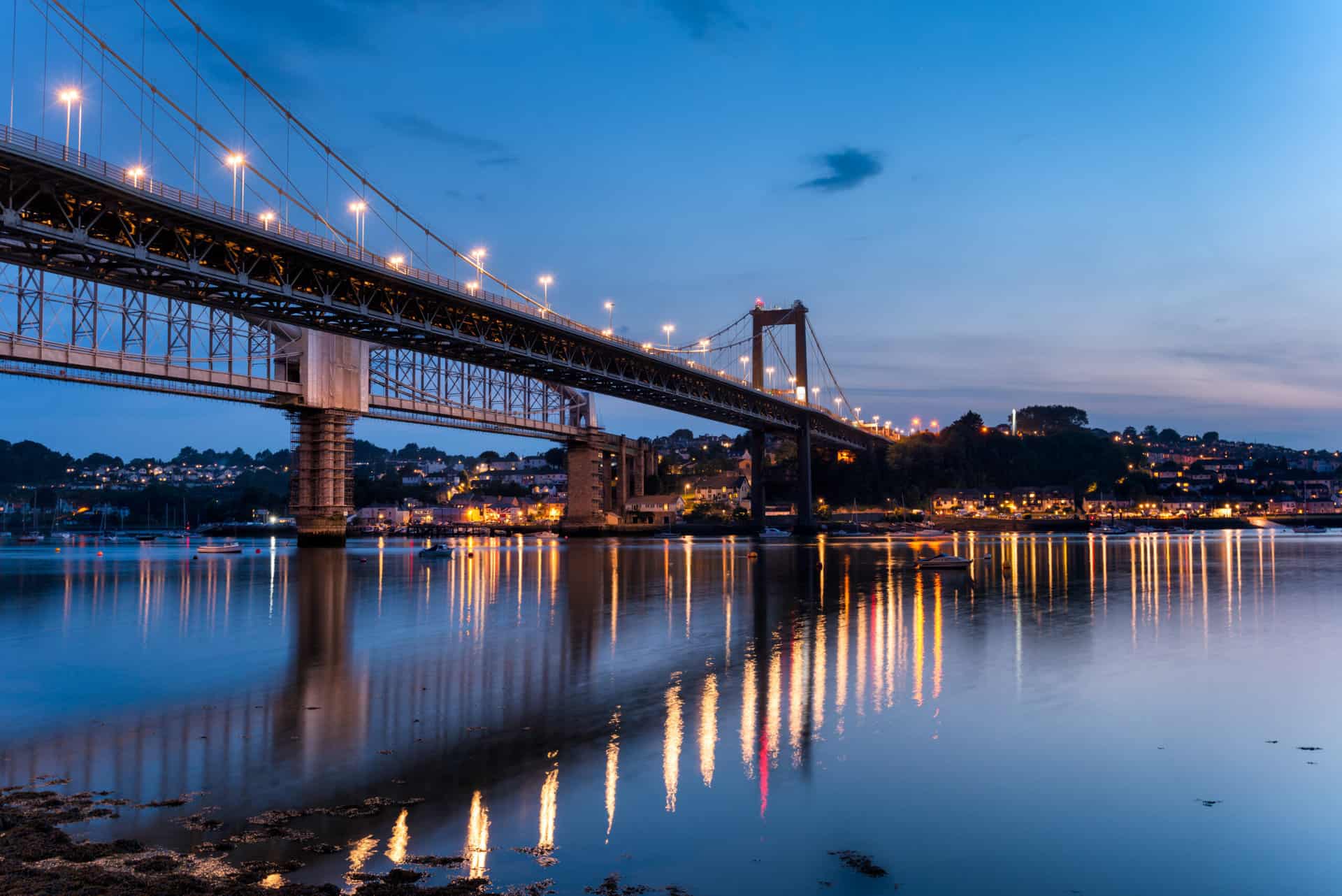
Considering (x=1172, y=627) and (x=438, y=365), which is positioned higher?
(x=438, y=365)

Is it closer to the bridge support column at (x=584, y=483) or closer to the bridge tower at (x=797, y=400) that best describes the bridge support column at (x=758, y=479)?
the bridge tower at (x=797, y=400)

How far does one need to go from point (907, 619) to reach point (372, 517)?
160m

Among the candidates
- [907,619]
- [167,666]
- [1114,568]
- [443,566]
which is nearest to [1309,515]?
[1114,568]

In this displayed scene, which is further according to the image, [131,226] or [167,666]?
[131,226]

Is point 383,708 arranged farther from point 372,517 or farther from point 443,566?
point 372,517

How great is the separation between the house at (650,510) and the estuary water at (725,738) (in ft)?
329

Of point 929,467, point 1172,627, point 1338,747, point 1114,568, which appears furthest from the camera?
point 929,467

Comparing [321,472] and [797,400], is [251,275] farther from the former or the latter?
[797,400]

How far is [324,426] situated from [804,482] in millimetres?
55756

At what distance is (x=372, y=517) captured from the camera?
173m

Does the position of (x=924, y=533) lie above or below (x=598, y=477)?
below

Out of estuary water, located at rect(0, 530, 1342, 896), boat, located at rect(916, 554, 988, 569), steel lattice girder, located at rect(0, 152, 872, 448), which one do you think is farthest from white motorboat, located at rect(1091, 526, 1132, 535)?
estuary water, located at rect(0, 530, 1342, 896)

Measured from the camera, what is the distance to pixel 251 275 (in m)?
43.3

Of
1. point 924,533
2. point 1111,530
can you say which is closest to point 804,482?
point 924,533
